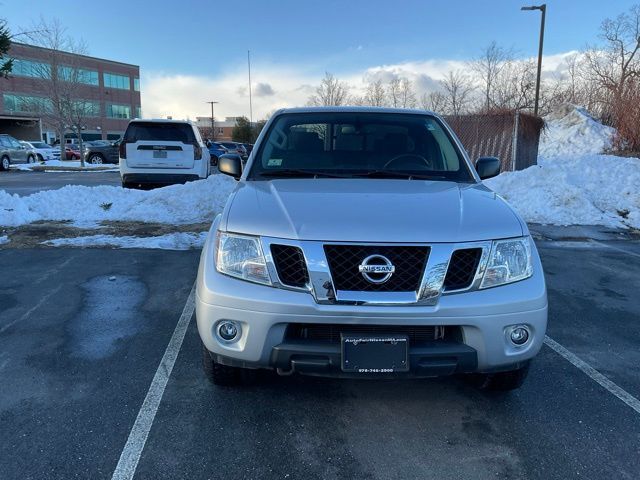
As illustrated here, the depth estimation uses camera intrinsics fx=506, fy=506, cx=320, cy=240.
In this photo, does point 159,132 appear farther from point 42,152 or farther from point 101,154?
point 42,152

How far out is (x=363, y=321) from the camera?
8.18ft

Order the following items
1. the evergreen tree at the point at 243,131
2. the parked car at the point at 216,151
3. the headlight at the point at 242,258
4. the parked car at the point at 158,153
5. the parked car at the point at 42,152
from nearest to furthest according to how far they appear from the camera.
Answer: the headlight at the point at 242,258, the parked car at the point at 158,153, the parked car at the point at 42,152, the parked car at the point at 216,151, the evergreen tree at the point at 243,131

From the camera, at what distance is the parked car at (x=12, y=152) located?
2531 cm

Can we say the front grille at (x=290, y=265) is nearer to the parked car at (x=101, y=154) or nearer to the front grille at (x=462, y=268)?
the front grille at (x=462, y=268)

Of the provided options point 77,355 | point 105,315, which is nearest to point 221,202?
point 105,315

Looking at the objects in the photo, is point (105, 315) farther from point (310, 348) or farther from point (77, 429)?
point (310, 348)

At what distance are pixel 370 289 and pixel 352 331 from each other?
0.23 metres

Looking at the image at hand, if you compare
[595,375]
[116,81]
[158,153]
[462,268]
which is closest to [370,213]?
[462,268]

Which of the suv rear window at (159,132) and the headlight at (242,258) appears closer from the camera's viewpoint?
the headlight at (242,258)

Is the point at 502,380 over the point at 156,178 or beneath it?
beneath

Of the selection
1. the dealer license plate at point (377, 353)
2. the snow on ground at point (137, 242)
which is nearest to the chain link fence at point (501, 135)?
the snow on ground at point (137, 242)

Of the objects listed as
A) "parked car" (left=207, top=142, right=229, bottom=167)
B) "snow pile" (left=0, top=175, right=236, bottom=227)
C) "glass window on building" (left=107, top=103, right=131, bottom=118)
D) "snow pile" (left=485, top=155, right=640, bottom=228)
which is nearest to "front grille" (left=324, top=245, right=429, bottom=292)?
"snow pile" (left=0, top=175, right=236, bottom=227)

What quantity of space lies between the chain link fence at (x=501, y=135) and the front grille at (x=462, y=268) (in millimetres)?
14495

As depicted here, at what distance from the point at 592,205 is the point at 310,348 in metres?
10.0
